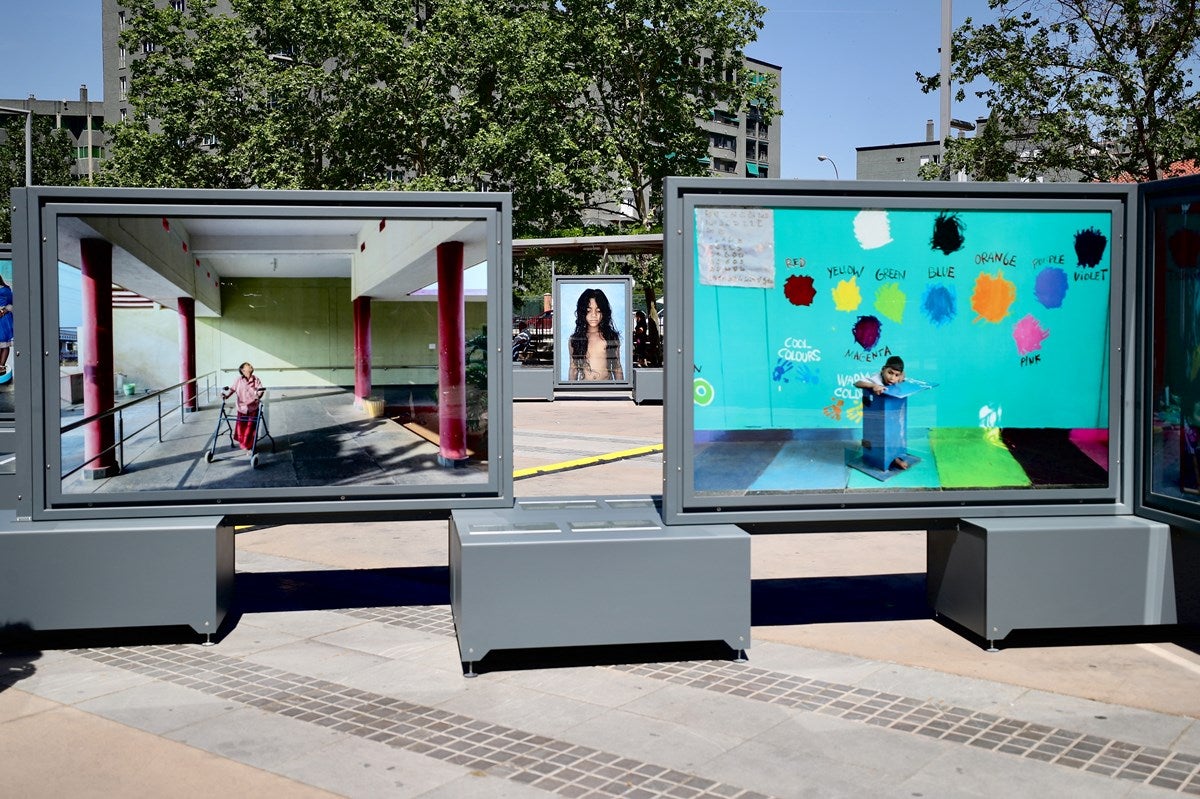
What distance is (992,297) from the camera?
7547 millimetres

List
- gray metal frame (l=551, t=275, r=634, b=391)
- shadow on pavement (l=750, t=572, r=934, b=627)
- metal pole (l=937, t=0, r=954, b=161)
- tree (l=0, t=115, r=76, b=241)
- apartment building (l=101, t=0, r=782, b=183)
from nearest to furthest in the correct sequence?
shadow on pavement (l=750, t=572, r=934, b=627) < metal pole (l=937, t=0, r=954, b=161) < gray metal frame (l=551, t=275, r=634, b=391) < tree (l=0, t=115, r=76, b=241) < apartment building (l=101, t=0, r=782, b=183)

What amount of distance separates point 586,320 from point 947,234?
22.2 metres

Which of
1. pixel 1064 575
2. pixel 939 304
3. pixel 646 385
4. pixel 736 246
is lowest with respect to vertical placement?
pixel 1064 575

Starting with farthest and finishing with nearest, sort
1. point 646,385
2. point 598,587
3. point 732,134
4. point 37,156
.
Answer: point 732,134, point 37,156, point 646,385, point 598,587

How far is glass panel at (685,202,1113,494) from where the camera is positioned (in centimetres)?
729

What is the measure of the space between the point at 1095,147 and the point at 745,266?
20.1 m

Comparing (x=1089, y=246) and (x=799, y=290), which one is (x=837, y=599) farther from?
(x=1089, y=246)

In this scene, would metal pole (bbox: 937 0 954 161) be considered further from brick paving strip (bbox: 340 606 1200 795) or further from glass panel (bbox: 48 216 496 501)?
brick paving strip (bbox: 340 606 1200 795)

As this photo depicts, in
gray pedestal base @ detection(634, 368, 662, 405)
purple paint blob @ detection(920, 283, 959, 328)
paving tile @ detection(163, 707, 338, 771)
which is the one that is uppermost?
purple paint blob @ detection(920, 283, 959, 328)

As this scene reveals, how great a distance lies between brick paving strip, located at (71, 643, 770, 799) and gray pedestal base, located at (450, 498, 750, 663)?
79cm

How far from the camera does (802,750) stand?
530 cm

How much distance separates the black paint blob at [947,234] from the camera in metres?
7.46

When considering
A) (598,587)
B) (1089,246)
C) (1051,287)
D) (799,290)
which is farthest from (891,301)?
(598,587)

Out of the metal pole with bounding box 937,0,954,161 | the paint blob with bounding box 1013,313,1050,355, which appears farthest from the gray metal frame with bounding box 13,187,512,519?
the metal pole with bounding box 937,0,954,161
